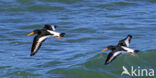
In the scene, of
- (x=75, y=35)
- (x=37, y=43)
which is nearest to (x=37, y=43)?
(x=37, y=43)

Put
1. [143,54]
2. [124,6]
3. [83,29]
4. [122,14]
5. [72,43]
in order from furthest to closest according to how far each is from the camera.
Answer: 1. [124,6]
2. [122,14]
3. [83,29]
4. [72,43]
5. [143,54]

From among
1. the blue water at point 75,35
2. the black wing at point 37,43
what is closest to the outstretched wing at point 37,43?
the black wing at point 37,43

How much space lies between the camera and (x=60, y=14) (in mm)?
20188

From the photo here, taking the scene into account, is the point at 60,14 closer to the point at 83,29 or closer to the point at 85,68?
the point at 83,29

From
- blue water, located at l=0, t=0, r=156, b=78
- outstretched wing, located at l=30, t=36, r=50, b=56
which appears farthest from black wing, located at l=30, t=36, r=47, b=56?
blue water, located at l=0, t=0, r=156, b=78

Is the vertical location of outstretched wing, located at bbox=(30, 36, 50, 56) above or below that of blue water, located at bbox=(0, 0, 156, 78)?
above

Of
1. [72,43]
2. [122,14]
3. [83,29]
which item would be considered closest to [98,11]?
[122,14]

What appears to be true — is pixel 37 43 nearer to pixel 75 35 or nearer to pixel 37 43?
pixel 37 43

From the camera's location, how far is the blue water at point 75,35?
14414 millimetres

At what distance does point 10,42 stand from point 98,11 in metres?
5.18

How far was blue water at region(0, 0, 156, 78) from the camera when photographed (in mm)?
14414

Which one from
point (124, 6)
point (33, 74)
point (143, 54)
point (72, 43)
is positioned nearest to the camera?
point (33, 74)

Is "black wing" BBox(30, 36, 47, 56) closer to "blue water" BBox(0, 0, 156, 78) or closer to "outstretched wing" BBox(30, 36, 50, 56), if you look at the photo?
"outstretched wing" BBox(30, 36, 50, 56)

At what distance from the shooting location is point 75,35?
1752cm
